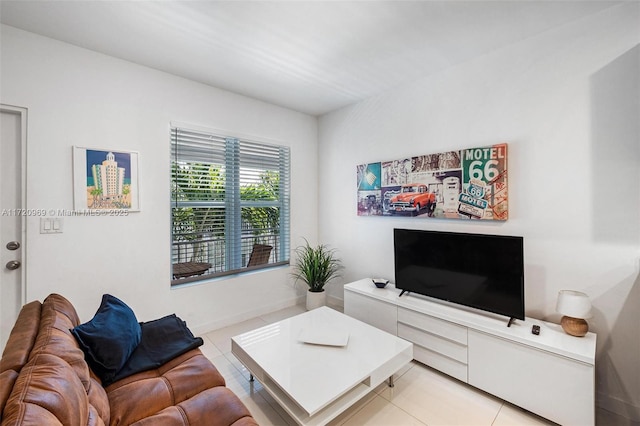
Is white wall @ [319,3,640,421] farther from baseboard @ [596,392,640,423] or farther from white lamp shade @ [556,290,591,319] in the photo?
white lamp shade @ [556,290,591,319]

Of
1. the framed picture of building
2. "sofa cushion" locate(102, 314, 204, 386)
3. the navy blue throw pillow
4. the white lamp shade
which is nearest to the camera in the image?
the navy blue throw pillow

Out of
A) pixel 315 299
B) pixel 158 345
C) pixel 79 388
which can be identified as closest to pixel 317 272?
pixel 315 299

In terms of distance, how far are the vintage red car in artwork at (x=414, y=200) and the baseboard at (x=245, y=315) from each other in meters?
1.86

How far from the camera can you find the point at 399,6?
185cm

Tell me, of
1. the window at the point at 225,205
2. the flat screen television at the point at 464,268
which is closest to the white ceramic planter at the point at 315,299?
the window at the point at 225,205

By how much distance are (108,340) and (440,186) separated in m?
2.81

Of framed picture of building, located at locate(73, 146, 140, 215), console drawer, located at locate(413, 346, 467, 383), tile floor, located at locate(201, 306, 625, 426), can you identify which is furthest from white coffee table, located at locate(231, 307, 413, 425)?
framed picture of building, located at locate(73, 146, 140, 215)

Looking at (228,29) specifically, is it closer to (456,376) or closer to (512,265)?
(512,265)

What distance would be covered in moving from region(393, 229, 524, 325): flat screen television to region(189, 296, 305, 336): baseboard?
1.64 m

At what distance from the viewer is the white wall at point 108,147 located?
2.12 metres

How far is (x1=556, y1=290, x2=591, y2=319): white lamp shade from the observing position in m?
1.77

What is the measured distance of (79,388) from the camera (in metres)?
1.03

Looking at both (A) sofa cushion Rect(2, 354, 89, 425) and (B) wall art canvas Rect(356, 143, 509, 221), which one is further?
(B) wall art canvas Rect(356, 143, 509, 221)

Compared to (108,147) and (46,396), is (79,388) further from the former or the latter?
(108,147)
